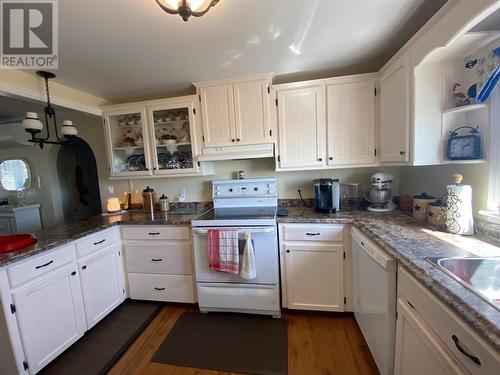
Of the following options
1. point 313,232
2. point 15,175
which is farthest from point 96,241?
point 15,175

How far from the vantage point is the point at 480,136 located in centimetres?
133

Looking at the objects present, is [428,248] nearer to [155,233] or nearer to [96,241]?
[155,233]

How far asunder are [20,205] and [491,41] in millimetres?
5617

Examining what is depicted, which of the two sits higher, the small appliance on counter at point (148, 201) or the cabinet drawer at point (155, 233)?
the small appliance on counter at point (148, 201)

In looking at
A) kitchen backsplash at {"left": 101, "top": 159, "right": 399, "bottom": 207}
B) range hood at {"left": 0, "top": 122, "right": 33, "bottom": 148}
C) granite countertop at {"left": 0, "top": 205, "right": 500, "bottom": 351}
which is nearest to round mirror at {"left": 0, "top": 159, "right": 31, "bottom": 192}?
range hood at {"left": 0, "top": 122, "right": 33, "bottom": 148}

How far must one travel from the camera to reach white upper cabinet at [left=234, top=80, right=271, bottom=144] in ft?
7.18

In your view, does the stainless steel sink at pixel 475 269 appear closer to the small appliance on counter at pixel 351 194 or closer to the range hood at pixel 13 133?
the small appliance on counter at pixel 351 194

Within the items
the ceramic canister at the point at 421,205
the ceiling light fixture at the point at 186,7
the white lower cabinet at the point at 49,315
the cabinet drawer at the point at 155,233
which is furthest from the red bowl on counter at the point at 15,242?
the ceramic canister at the point at 421,205

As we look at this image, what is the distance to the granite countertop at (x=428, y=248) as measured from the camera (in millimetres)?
686

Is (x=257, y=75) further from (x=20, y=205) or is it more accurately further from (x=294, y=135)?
(x=20, y=205)

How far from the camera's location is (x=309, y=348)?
1681 millimetres

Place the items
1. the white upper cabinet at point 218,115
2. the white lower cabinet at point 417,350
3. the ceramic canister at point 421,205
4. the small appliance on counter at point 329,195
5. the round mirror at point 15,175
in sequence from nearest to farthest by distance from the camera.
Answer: the white lower cabinet at point 417,350
the ceramic canister at point 421,205
the small appliance on counter at point 329,195
the white upper cabinet at point 218,115
the round mirror at point 15,175

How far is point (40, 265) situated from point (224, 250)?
50.2 inches

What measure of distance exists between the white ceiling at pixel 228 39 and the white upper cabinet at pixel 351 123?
289mm
